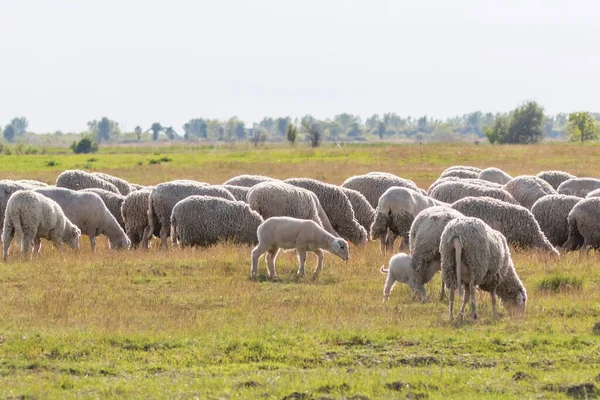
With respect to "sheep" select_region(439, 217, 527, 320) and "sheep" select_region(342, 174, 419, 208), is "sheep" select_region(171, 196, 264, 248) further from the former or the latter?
"sheep" select_region(439, 217, 527, 320)

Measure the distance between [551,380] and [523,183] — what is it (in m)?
16.8

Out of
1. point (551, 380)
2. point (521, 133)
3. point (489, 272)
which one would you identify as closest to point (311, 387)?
point (551, 380)

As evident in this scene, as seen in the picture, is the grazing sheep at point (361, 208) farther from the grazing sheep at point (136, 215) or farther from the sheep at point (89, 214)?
the sheep at point (89, 214)

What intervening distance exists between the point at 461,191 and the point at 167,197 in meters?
7.32

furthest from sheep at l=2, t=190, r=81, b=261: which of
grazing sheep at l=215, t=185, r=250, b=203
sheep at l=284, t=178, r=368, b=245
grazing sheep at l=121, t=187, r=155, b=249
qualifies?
sheep at l=284, t=178, r=368, b=245

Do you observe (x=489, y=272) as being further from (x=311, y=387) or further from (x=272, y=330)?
(x=311, y=387)

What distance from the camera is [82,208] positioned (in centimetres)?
2225

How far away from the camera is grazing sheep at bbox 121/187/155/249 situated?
23.7 m

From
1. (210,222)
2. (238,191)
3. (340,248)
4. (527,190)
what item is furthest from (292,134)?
(340,248)

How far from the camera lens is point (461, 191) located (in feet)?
80.0

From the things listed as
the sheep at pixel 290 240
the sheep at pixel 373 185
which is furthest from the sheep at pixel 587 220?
the sheep at pixel 373 185

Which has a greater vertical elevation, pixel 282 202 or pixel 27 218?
pixel 27 218

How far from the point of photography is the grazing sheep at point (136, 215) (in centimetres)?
2372

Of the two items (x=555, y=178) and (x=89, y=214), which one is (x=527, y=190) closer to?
(x=555, y=178)
